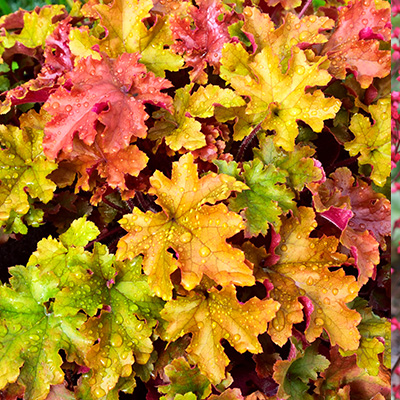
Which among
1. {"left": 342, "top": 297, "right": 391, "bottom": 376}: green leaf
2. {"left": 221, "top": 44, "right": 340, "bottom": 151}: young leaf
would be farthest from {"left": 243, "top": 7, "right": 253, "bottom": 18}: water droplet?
{"left": 342, "top": 297, "right": 391, "bottom": 376}: green leaf

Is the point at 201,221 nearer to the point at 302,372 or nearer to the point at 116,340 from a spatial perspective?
the point at 116,340

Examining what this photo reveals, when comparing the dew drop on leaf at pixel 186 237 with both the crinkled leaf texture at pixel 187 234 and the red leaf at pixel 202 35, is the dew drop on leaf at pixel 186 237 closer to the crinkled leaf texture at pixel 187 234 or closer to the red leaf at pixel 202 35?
the crinkled leaf texture at pixel 187 234

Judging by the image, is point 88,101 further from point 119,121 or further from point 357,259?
point 357,259

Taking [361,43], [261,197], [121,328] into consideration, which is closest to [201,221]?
[261,197]

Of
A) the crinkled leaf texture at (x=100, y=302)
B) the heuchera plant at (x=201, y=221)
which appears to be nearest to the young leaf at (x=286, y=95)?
the heuchera plant at (x=201, y=221)

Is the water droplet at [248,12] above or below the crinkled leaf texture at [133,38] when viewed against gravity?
above

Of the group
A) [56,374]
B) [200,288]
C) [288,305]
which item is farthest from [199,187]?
[56,374]

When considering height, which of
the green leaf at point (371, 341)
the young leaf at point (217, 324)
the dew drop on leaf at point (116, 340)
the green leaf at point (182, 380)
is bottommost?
the green leaf at point (182, 380)
